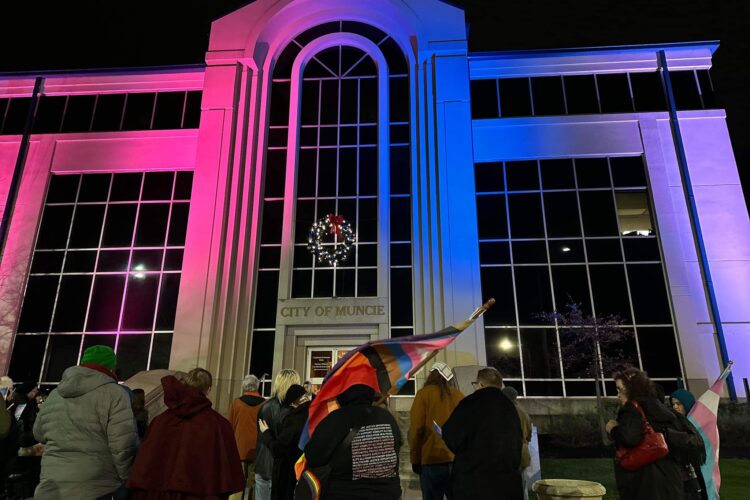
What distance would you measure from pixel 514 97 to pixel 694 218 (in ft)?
23.9

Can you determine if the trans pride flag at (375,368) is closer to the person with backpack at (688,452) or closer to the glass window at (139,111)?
the person with backpack at (688,452)

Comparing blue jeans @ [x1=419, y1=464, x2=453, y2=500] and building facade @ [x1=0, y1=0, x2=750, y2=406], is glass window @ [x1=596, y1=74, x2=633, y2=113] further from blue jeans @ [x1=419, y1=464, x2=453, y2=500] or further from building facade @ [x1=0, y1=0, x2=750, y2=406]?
blue jeans @ [x1=419, y1=464, x2=453, y2=500]

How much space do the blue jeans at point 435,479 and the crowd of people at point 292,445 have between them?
1.40 meters

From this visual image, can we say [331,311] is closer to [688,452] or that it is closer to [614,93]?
[688,452]

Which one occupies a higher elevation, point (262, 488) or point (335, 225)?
point (335, 225)

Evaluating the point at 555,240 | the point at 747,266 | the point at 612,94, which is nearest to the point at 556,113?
the point at 612,94

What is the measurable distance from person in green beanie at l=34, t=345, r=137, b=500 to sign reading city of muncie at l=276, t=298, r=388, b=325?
11.8 meters

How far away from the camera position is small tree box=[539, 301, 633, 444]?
590 inches

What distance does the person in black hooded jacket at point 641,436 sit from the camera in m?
4.27

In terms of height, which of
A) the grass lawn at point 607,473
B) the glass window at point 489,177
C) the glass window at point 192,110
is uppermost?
the glass window at point 192,110

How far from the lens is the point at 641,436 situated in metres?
4.26

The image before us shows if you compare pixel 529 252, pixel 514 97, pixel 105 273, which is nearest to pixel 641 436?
pixel 529 252

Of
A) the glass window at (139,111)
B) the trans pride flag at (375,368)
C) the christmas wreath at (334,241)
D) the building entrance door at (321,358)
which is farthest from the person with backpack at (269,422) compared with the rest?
the glass window at (139,111)

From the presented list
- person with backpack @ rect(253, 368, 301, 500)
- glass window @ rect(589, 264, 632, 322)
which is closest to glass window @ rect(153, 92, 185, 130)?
person with backpack @ rect(253, 368, 301, 500)
